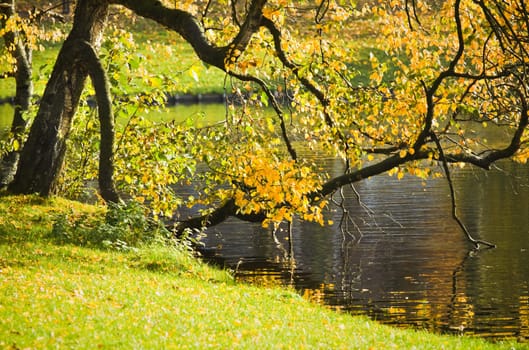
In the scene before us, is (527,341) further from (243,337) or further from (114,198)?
(114,198)

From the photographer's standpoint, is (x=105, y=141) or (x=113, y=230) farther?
(x=105, y=141)

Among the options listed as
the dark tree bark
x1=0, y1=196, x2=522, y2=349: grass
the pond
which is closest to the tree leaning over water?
the pond

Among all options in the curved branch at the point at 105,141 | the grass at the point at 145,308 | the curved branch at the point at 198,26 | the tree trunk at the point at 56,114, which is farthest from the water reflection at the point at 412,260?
the curved branch at the point at 198,26

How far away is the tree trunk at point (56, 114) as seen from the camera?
2200 centimetres

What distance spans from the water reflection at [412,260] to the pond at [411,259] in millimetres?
27

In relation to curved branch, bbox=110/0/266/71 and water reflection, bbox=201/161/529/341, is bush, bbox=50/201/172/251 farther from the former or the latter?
curved branch, bbox=110/0/266/71

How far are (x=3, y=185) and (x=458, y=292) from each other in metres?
13.5

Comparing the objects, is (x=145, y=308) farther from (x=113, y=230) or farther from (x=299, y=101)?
(x=299, y=101)

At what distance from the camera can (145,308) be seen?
1297 centimetres

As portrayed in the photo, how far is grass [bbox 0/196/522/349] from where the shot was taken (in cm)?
1112

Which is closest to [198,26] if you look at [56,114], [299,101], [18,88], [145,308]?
[299,101]

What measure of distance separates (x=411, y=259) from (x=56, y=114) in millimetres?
10401

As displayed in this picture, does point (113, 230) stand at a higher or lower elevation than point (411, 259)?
higher

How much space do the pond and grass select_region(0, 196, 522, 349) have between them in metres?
2.39
